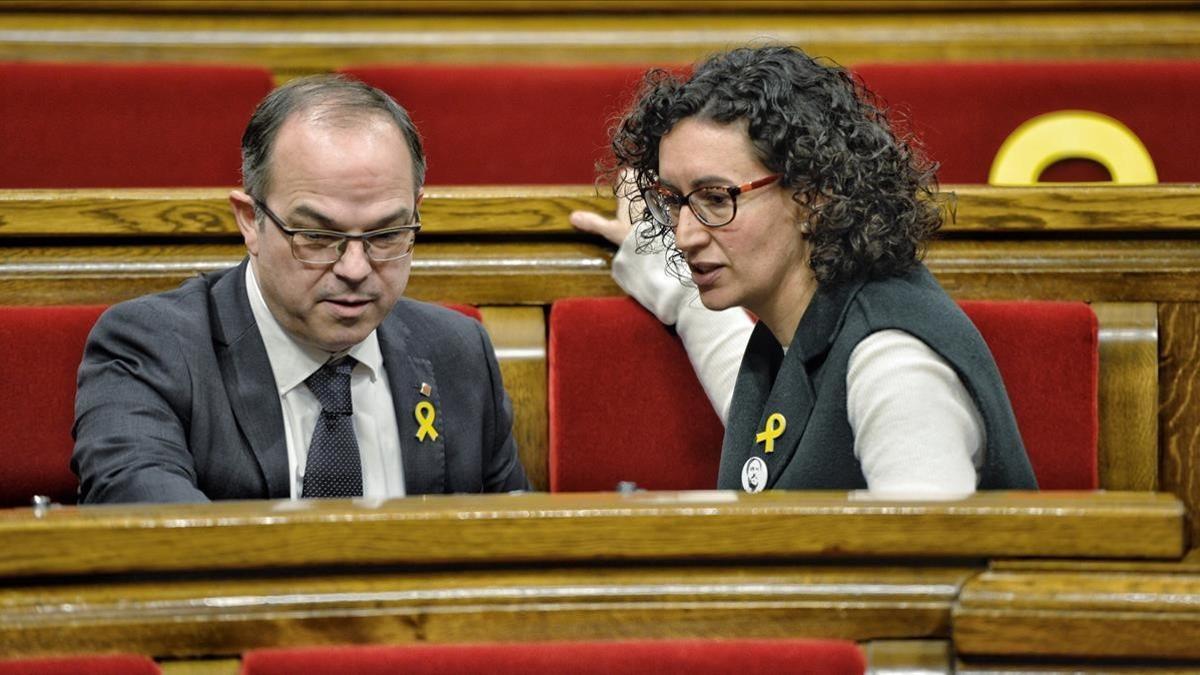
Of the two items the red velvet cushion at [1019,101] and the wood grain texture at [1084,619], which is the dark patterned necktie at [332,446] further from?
the red velvet cushion at [1019,101]

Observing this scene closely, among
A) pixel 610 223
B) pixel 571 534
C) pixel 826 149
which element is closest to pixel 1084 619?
pixel 571 534

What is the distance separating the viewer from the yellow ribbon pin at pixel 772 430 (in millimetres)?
595

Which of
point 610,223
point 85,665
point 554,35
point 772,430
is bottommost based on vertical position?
point 85,665

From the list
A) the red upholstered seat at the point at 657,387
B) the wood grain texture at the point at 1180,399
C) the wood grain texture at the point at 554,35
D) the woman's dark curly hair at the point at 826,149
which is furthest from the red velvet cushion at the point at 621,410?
the wood grain texture at the point at 554,35

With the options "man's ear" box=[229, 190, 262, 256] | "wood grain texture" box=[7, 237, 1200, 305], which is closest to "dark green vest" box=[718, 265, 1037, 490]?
"wood grain texture" box=[7, 237, 1200, 305]

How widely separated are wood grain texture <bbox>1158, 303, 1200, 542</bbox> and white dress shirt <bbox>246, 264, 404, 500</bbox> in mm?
359

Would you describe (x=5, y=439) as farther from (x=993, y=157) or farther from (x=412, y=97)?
(x=993, y=157)

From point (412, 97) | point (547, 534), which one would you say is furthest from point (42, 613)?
point (412, 97)

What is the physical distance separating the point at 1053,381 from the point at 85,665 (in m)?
0.48

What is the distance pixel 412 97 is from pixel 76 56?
0.81ft

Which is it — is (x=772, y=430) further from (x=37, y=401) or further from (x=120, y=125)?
(x=120, y=125)

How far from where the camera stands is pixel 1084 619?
322mm

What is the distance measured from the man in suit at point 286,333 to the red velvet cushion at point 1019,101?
47cm

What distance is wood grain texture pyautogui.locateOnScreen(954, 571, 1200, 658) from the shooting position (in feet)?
1.05
